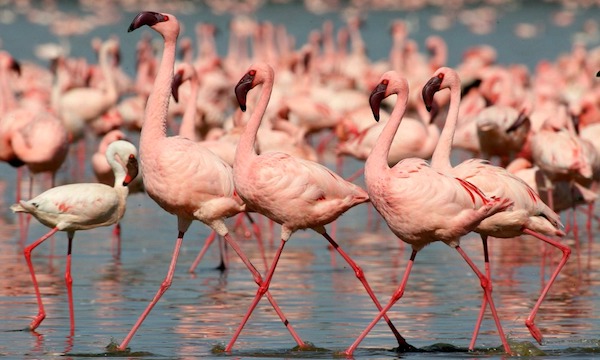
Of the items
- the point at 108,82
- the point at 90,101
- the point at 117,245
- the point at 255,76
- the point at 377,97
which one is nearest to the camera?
the point at 377,97

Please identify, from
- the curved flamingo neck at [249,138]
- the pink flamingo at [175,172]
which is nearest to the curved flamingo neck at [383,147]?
the curved flamingo neck at [249,138]

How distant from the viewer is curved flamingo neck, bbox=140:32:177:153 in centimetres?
884

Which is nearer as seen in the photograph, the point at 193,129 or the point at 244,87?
the point at 244,87

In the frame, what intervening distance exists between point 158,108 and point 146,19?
1.90 feet

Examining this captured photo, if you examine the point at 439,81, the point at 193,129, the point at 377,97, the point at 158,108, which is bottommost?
the point at 193,129

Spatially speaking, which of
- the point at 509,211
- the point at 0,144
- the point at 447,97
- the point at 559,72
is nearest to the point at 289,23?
the point at 559,72

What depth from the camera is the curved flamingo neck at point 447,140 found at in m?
9.20

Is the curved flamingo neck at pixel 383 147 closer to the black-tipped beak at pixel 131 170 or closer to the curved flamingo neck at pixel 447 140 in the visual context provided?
the curved flamingo neck at pixel 447 140

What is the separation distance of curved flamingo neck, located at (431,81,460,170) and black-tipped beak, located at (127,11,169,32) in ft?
6.49

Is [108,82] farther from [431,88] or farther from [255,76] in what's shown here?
[431,88]

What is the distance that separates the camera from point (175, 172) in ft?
28.8

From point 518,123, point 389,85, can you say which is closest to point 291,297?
point 389,85

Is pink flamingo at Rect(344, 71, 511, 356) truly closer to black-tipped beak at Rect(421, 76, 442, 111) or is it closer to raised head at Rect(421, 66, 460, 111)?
black-tipped beak at Rect(421, 76, 442, 111)

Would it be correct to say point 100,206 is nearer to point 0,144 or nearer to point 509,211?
Result: point 509,211
